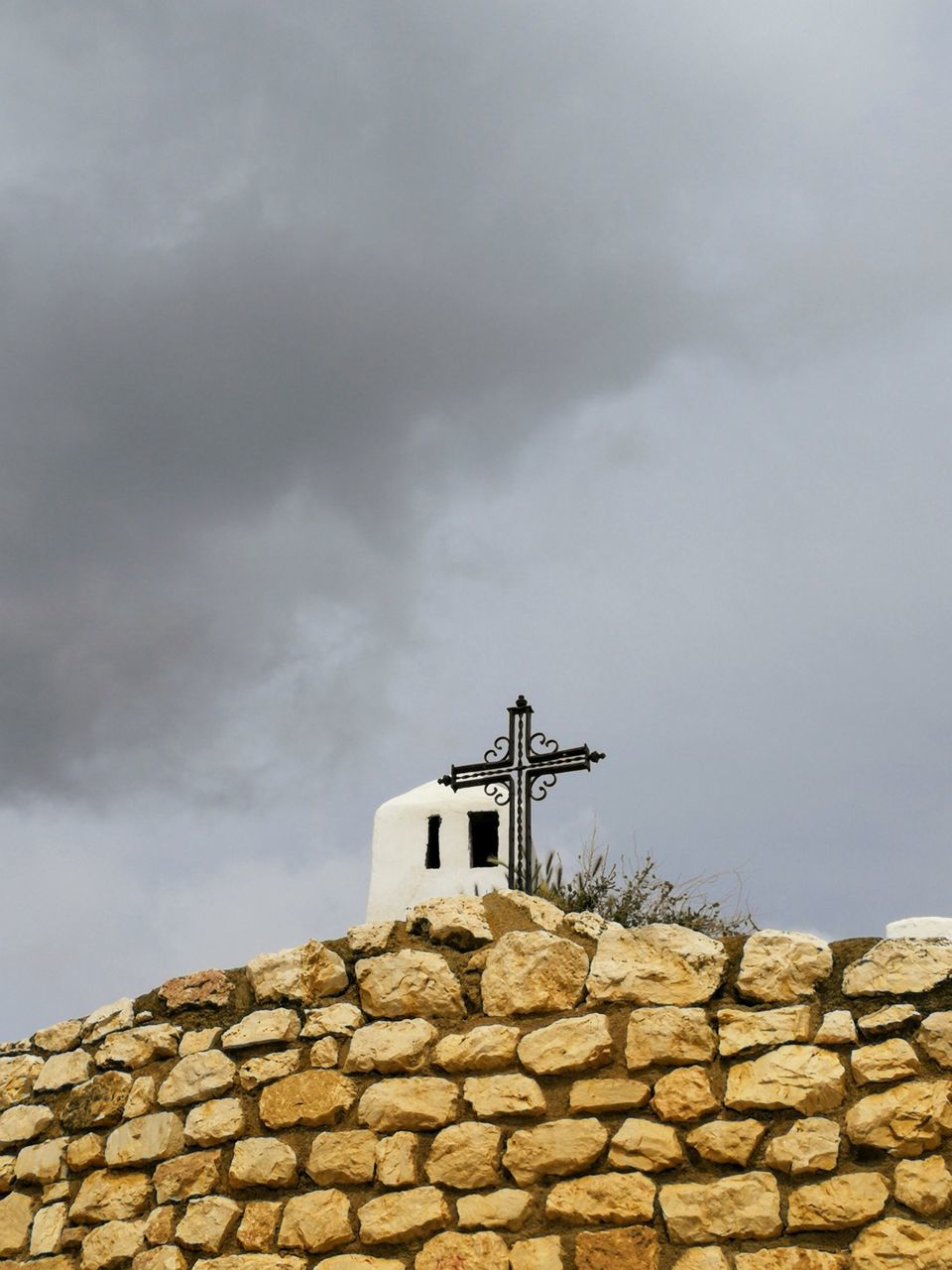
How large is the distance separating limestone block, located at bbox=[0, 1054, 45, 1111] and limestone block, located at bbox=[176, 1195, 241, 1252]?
1.15 metres

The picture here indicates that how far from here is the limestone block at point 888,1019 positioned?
152 inches

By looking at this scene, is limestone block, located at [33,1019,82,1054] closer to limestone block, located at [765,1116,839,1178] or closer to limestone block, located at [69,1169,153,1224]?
limestone block, located at [69,1169,153,1224]

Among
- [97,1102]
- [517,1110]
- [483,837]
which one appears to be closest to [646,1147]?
[517,1110]

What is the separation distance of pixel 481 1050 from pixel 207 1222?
1126 millimetres

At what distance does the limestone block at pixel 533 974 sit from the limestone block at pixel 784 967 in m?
0.53

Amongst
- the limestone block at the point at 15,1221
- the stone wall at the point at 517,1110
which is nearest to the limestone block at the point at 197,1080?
the stone wall at the point at 517,1110

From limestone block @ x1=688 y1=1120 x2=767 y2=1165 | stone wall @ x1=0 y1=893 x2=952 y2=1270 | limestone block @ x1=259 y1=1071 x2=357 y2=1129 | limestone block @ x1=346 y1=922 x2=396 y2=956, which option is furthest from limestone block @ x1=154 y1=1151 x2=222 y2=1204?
limestone block @ x1=688 y1=1120 x2=767 y2=1165

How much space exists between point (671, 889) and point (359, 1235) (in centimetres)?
468

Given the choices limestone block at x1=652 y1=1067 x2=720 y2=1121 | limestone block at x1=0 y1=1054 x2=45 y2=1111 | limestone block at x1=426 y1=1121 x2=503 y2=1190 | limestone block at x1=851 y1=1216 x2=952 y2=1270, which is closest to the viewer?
limestone block at x1=851 y1=1216 x2=952 y2=1270

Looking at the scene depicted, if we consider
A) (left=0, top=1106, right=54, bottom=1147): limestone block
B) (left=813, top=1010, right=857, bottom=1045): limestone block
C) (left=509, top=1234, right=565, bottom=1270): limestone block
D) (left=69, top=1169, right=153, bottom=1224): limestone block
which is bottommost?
(left=509, top=1234, right=565, bottom=1270): limestone block

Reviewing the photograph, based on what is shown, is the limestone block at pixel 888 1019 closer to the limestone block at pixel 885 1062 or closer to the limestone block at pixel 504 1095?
the limestone block at pixel 885 1062

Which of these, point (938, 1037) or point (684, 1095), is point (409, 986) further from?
point (938, 1037)

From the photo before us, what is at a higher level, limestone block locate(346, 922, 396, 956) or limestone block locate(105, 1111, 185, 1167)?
limestone block locate(346, 922, 396, 956)

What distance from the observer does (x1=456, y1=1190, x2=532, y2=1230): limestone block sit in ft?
13.3
